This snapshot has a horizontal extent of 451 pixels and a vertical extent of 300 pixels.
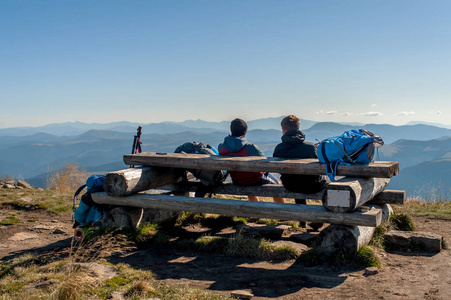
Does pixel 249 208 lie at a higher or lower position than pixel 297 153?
lower

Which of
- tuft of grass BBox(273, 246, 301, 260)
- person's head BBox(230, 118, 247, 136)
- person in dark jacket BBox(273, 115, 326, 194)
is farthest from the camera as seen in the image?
person's head BBox(230, 118, 247, 136)

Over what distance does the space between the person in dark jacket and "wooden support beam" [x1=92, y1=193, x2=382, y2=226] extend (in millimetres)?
1039

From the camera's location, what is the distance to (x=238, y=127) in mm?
7426

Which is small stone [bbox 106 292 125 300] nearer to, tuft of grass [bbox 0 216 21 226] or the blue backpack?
the blue backpack

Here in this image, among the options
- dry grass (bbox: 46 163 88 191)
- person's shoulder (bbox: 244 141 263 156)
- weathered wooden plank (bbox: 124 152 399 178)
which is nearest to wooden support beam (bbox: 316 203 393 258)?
weathered wooden plank (bbox: 124 152 399 178)

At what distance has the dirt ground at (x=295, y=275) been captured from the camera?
4.18m

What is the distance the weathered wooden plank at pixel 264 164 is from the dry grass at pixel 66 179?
7337 mm

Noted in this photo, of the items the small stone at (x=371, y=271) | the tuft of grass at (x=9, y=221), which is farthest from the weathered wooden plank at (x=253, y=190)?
the tuft of grass at (x=9, y=221)

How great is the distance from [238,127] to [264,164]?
1493 mm

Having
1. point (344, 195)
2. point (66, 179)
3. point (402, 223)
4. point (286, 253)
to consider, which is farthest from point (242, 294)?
point (66, 179)

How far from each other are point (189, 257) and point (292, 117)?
320 centimetres

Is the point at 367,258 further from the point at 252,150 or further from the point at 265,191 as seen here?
the point at 252,150

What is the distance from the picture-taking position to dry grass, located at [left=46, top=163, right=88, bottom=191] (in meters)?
13.4

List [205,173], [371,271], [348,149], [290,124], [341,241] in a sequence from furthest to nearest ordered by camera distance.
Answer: [205,173] < [290,124] < [348,149] < [341,241] < [371,271]
